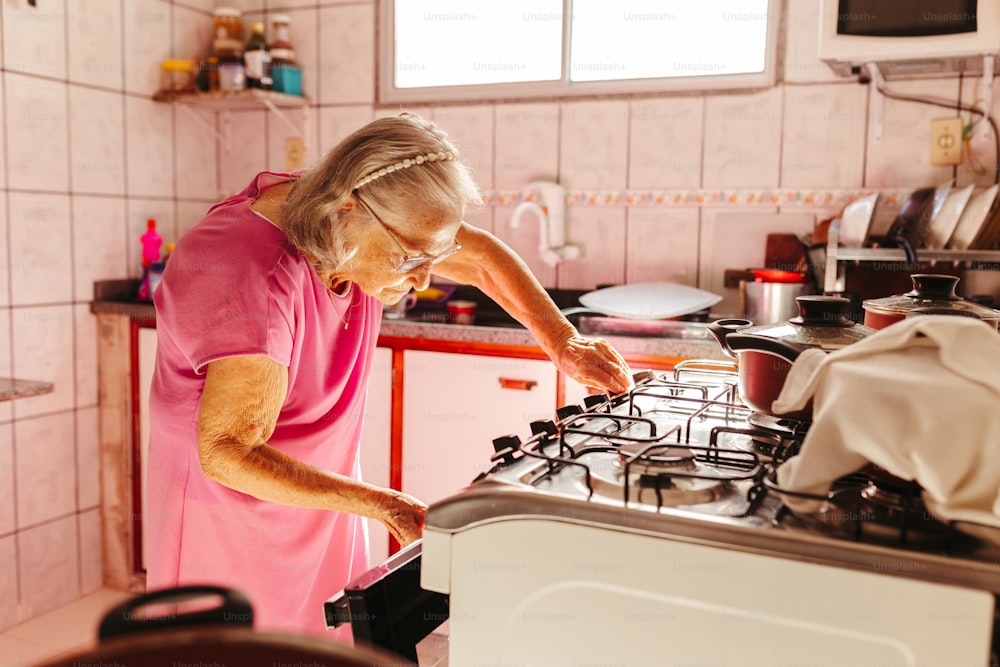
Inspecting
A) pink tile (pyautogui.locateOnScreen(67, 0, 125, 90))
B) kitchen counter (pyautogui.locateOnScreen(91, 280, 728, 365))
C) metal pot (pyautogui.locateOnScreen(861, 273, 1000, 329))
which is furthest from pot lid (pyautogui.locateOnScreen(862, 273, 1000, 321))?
pink tile (pyautogui.locateOnScreen(67, 0, 125, 90))

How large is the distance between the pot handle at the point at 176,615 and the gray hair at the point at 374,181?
0.66m

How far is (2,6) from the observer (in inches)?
90.7

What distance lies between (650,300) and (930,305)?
1.28 m

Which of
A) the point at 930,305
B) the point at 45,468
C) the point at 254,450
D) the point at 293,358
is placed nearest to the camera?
the point at 930,305

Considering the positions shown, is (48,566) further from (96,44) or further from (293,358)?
(293,358)

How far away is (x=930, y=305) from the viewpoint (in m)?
0.95

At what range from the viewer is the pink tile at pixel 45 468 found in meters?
2.43

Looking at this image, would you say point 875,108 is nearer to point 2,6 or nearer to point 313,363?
point 313,363

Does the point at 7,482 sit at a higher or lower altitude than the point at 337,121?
lower

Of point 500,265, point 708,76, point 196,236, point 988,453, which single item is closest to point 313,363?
point 196,236

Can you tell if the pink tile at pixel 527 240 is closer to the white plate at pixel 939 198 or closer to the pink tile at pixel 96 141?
the white plate at pixel 939 198

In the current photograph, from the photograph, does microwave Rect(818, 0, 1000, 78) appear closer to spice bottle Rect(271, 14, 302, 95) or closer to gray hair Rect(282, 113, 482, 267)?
gray hair Rect(282, 113, 482, 267)

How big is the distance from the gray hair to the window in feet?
5.12

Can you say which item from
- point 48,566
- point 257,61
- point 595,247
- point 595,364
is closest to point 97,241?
point 257,61
